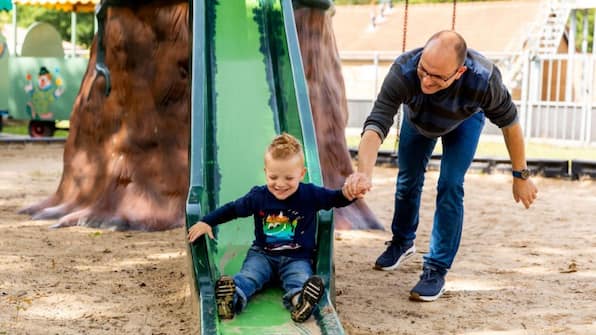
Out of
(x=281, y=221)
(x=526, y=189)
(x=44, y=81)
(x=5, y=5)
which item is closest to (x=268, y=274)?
(x=281, y=221)

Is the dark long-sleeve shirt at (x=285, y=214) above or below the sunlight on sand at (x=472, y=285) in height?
above

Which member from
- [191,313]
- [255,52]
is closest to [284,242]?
[191,313]

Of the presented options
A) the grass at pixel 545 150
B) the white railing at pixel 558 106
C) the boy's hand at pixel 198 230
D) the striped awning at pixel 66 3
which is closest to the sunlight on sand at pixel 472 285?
the boy's hand at pixel 198 230

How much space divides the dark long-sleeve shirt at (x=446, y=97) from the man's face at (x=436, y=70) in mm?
127

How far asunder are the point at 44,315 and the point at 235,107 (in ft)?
5.94

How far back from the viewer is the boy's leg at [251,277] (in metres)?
3.43

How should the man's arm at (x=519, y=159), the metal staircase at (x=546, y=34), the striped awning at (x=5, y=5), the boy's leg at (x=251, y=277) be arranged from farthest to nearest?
the metal staircase at (x=546, y=34)
the striped awning at (x=5, y=5)
the man's arm at (x=519, y=159)
the boy's leg at (x=251, y=277)

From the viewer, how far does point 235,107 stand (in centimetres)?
512

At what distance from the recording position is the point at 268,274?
364cm

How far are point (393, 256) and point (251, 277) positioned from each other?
5.61 feet

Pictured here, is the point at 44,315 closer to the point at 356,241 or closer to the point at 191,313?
the point at 191,313

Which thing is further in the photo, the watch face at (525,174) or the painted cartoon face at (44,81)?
the painted cartoon face at (44,81)

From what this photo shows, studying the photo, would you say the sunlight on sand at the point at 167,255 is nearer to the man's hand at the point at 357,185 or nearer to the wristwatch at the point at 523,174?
the man's hand at the point at 357,185

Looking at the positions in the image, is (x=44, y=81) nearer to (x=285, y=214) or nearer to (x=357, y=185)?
(x=285, y=214)
